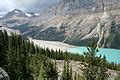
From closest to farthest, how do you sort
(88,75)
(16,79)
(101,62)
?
(88,75), (101,62), (16,79)

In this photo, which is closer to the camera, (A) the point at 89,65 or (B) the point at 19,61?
(A) the point at 89,65

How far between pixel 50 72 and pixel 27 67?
11.5 metres

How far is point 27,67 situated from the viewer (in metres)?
112

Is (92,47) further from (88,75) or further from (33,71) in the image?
(33,71)

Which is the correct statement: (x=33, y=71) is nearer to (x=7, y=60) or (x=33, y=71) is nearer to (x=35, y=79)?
(x=35, y=79)

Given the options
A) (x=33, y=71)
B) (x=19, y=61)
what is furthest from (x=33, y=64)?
(x=19, y=61)

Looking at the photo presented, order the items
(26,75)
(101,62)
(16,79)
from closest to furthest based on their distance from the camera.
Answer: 1. (101,62)
2. (16,79)
3. (26,75)

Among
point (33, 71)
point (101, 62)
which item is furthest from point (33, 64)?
point (101, 62)

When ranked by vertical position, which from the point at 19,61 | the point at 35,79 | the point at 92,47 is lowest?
the point at 35,79

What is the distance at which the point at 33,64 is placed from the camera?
114 meters

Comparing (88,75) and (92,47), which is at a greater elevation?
(92,47)

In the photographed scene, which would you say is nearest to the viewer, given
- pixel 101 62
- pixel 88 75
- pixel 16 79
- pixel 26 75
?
pixel 88 75

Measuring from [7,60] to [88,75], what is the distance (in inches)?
1927

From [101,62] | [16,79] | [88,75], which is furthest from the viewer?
[16,79]
